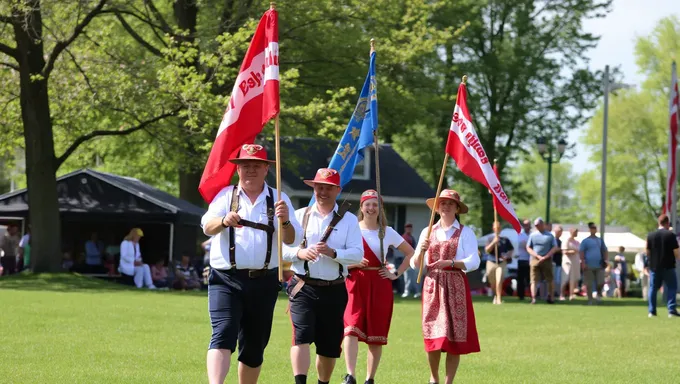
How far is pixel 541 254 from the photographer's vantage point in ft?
94.2

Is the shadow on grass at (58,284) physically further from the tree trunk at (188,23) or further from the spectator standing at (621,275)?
the spectator standing at (621,275)

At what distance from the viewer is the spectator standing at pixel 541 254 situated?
28.6m

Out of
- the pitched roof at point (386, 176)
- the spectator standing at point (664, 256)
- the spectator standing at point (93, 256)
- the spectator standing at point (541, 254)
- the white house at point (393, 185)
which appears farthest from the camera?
the white house at point (393, 185)

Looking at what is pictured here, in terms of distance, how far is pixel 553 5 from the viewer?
173 feet

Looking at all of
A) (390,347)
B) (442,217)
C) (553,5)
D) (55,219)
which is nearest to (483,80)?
(553,5)

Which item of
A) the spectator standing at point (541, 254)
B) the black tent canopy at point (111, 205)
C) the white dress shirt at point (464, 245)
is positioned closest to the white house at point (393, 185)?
the black tent canopy at point (111, 205)

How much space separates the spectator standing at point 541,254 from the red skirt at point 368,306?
1742cm

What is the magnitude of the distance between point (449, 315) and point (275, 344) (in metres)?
4.53

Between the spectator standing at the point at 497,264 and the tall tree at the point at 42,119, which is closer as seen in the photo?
the spectator standing at the point at 497,264

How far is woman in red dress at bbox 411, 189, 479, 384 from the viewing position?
1123cm

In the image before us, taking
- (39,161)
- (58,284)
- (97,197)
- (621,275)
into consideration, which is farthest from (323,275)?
(621,275)

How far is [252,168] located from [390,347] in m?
6.89

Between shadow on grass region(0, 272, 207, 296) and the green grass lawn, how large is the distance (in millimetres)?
2284

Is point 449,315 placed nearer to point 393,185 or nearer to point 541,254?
point 541,254
